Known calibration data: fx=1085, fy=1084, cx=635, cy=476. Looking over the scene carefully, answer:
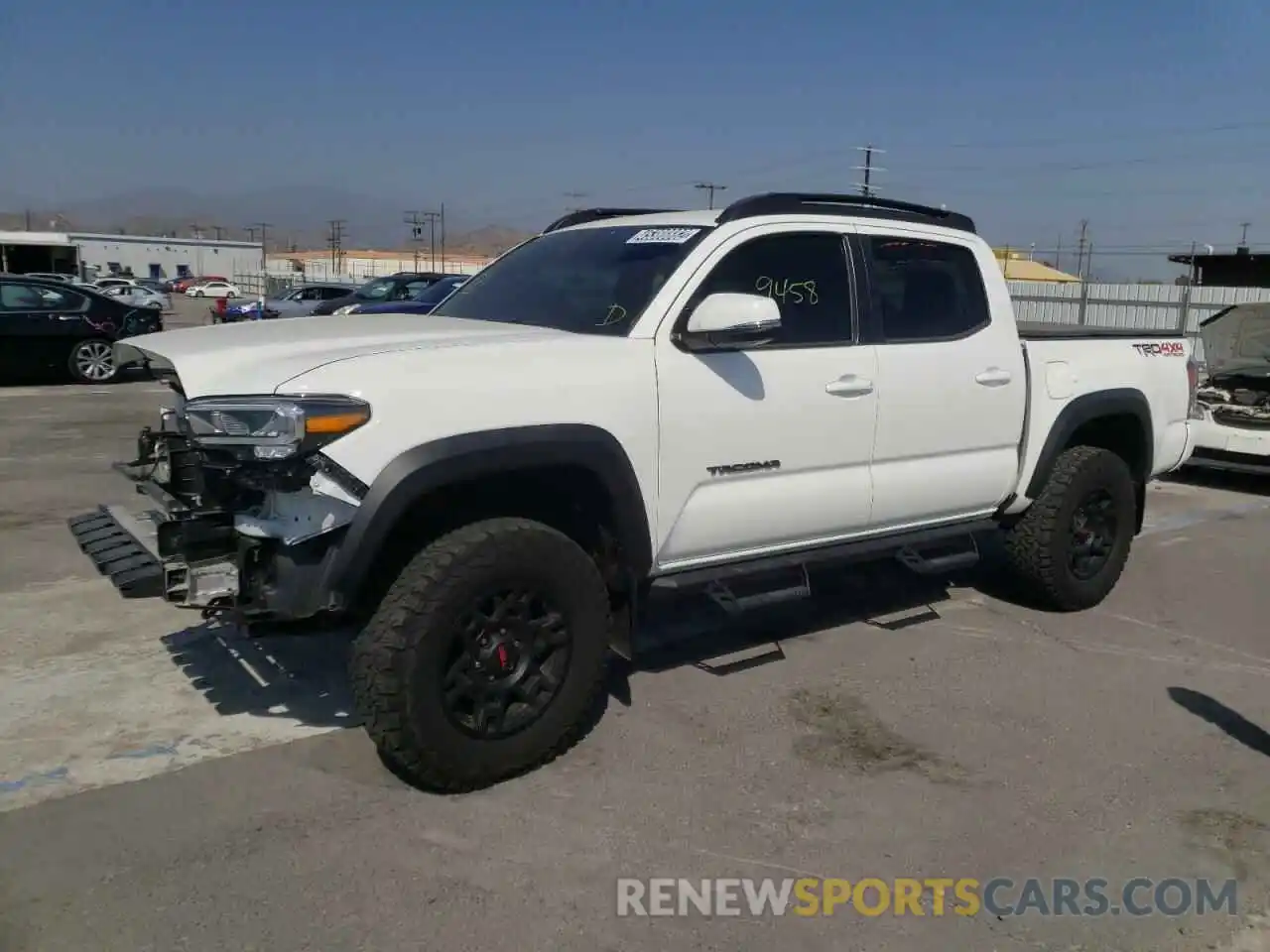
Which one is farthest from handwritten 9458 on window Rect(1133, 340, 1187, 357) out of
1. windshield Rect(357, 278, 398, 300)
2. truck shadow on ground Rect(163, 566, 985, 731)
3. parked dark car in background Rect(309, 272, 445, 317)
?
windshield Rect(357, 278, 398, 300)

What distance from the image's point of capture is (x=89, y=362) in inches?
605

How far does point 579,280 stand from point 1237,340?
26.5ft

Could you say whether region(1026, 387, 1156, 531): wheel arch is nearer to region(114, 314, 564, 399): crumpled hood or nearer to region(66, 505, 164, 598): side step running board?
region(114, 314, 564, 399): crumpled hood

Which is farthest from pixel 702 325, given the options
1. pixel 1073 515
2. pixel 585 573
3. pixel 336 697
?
pixel 1073 515

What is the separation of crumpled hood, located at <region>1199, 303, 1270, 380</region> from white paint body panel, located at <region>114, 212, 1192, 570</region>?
16.6ft

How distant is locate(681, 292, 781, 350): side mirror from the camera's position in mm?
3836

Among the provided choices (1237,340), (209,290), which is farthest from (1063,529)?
(209,290)

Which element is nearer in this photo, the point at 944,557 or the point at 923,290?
the point at 923,290

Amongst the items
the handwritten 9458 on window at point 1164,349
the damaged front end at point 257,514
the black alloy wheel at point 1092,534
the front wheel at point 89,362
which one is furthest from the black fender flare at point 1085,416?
the front wheel at point 89,362

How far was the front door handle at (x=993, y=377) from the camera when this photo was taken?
16.4ft

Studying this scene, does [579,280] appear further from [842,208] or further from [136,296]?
[136,296]

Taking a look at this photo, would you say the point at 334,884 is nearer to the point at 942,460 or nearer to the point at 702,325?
the point at 702,325

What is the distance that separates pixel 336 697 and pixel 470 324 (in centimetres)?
159

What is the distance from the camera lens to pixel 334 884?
10.1 ft
